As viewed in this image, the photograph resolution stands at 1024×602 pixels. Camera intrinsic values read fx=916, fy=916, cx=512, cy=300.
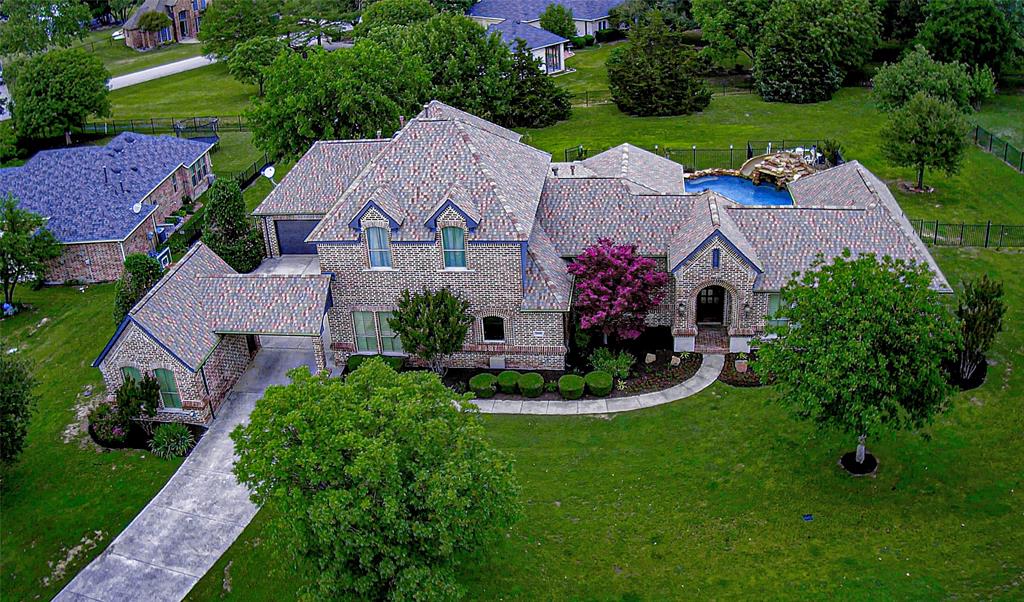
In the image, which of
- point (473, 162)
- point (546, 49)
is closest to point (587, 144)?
point (546, 49)

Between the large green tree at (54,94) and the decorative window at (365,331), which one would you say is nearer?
the decorative window at (365,331)

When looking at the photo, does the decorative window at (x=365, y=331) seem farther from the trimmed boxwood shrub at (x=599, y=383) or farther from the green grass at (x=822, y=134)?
the green grass at (x=822, y=134)

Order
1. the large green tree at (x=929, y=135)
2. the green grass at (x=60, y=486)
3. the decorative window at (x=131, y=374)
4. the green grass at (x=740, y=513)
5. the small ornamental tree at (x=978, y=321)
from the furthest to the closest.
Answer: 1. the large green tree at (x=929, y=135)
2. the decorative window at (x=131, y=374)
3. the small ornamental tree at (x=978, y=321)
4. the green grass at (x=60, y=486)
5. the green grass at (x=740, y=513)

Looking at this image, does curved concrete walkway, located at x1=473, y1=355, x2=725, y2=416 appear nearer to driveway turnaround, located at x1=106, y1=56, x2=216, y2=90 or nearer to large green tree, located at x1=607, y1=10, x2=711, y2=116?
large green tree, located at x1=607, y1=10, x2=711, y2=116

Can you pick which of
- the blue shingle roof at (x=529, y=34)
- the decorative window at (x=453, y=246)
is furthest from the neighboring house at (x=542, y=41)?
the decorative window at (x=453, y=246)

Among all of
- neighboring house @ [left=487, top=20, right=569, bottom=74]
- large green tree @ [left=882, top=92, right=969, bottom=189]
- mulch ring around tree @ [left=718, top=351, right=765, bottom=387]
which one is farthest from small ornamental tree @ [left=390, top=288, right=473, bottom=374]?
Result: neighboring house @ [left=487, top=20, right=569, bottom=74]

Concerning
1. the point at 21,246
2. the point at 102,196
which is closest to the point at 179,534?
the point at 21,246

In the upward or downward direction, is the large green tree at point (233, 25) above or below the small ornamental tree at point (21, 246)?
above

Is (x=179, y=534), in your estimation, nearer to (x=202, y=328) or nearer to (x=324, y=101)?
(x=202, y=328)
